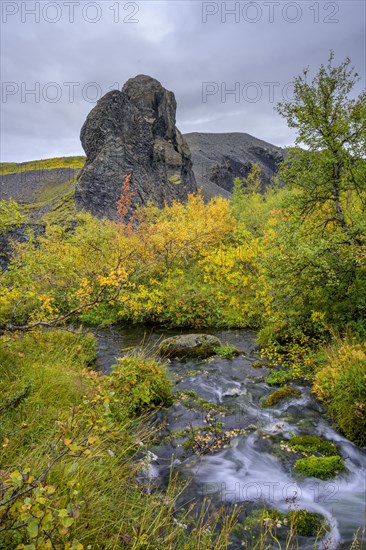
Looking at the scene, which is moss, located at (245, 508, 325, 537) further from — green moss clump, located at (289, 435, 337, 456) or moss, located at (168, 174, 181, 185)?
moss, located at (168, 174, 181, 185)

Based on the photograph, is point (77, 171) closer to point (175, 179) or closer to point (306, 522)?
point (175, 179)

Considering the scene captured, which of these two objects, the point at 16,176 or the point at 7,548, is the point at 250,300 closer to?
the point at 7,548

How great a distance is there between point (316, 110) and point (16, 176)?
81846 mm

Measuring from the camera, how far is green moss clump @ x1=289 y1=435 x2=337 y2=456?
20.1 feet

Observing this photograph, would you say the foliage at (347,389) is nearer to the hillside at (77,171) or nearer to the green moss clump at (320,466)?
A: the green moss clump at (320,466)

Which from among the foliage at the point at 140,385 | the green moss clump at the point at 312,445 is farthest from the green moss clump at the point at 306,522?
the foliage at the point at 140,385

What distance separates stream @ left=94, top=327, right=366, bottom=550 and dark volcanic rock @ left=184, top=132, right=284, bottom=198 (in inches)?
2794

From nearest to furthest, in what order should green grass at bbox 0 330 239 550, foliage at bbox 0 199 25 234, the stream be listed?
green grass at bbox 0 330 239 550, the stream, foliage at bbox 0 199 25 234

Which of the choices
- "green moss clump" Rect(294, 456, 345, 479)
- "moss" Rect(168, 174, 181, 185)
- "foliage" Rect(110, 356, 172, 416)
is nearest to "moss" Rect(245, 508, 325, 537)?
"green moss clump" Rect(294, 456, 345, 479)

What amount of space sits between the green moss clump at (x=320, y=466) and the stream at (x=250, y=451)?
0.10 m

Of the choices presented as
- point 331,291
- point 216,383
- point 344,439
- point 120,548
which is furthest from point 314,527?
point 331,291

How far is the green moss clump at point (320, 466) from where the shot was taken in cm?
558

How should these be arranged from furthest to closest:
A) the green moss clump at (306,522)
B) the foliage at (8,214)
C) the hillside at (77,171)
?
the hillside at (77,171), the foliage at (8,214), the green moss clump at (306,522)

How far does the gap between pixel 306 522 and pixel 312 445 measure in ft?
5.92
